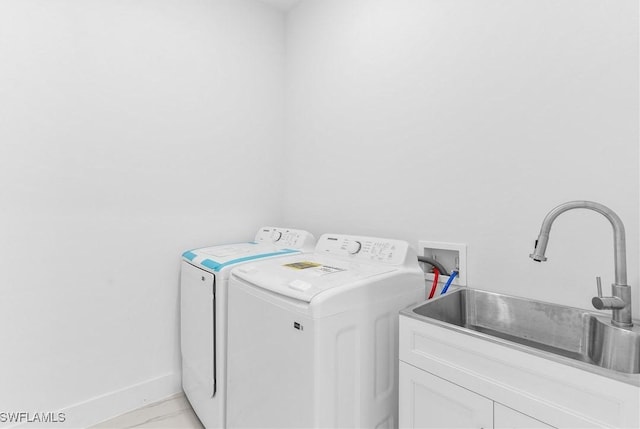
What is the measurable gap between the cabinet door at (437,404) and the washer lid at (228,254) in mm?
896

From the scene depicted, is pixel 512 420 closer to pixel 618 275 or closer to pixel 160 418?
pixel 618 275

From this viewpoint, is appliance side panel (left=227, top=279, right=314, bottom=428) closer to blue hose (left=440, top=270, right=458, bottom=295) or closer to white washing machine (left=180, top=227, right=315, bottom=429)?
white washing machine (left=180, top=227, right=315, bottom=429)

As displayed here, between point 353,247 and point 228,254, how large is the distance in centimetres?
69

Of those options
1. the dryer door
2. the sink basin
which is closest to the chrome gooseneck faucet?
the sink basin

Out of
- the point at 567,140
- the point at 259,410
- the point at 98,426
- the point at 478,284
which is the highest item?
the point at 567,140

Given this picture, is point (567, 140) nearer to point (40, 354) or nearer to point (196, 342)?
point (196, 342)

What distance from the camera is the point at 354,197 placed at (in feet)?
6.39

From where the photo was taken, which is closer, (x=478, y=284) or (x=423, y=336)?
(x=423, y=336)

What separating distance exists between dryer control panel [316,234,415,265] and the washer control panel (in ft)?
0.49

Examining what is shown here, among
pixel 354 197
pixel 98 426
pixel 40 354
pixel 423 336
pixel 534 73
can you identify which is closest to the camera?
pixel 423 336

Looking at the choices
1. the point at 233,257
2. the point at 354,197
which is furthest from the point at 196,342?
the point at 354,197

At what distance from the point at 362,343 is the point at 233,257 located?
826mm

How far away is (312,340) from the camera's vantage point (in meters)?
1.02

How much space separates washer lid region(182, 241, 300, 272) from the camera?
1577 millimetres
